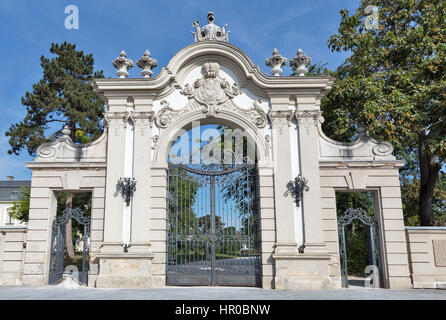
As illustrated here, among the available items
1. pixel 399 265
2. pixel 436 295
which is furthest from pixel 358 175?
pixel 436 295

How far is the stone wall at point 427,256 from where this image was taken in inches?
380

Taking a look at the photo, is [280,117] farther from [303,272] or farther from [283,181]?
[303,272]

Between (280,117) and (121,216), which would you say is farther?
(280,117)

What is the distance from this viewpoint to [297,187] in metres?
9.87

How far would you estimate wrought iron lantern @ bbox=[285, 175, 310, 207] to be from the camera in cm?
987

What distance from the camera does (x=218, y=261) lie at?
10008 mm

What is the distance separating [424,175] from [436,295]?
7.35 metres

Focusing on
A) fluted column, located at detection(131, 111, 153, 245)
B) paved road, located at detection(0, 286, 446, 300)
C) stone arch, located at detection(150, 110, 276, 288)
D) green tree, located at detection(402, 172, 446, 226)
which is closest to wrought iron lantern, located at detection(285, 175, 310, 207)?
stone arch, located at detection(150, 110, 276, 288)

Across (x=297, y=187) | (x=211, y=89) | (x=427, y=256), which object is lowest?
(x=427, y=256)

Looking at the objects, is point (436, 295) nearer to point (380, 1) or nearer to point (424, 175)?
point (424, 175)

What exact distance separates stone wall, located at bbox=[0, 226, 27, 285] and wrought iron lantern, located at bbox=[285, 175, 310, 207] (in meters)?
7.40

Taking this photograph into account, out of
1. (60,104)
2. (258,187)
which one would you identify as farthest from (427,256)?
(60,104)

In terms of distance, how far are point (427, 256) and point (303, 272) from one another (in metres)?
3.46

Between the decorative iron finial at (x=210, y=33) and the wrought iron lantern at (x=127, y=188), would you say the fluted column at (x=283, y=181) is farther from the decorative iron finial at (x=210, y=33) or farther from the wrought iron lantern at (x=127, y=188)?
the wrought iron lantern at (x=127, y=188)
